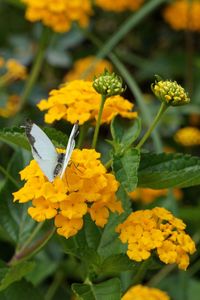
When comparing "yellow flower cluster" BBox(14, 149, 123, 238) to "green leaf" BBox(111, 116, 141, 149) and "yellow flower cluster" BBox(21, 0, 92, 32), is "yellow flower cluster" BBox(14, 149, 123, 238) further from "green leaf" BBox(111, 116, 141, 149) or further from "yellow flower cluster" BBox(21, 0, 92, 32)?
"yellow flower cluster" BBox(21, 0, 92, 32)

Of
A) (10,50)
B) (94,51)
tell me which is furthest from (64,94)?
Result: (94,51)

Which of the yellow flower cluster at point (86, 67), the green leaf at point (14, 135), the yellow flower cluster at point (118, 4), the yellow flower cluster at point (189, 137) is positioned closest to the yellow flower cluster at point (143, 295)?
the green leaf at point (14, 135)

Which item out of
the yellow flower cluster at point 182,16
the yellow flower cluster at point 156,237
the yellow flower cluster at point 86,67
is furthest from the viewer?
the yellow flower cluster at point 182,16

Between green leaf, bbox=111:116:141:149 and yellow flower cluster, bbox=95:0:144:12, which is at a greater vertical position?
green leaf, bbox=111:116:141:149

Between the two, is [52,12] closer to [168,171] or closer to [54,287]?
[54,287]

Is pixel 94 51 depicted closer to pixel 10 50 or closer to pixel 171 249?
pixel 10 50

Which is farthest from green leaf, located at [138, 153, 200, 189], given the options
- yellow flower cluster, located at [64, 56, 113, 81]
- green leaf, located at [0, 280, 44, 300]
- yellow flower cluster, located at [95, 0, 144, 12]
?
yellow flower cluster, located at [95, 0, 144, 12]

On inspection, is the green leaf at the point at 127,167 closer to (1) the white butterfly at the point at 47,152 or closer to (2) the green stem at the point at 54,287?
(1) the white butterfly at the point at 47,152
